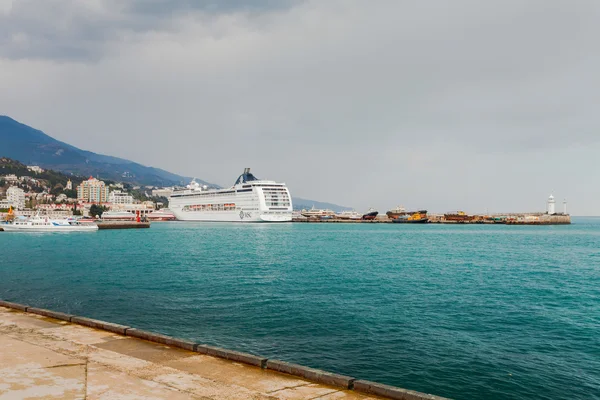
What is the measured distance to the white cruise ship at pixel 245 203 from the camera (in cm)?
11806

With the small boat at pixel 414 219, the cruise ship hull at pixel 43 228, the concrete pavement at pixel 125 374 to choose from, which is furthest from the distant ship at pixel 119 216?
the concrete pavement at pixel 125 374

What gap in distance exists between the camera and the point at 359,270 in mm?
29453

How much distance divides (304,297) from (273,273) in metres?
7.95

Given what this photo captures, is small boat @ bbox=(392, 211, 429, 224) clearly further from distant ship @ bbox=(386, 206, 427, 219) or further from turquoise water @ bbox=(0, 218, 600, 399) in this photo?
turquoise water @ bbox=(0, 218, 600, 399)

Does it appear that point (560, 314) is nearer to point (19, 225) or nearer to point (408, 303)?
point (408, 303)

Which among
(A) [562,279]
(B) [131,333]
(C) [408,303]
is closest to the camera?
(B) [131,333]

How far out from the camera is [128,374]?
7668 millimetres

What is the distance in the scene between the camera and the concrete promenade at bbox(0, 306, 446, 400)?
6.80 meters

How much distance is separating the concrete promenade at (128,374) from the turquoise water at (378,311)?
3397mm

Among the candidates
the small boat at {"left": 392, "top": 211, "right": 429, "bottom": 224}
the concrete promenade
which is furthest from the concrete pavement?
the small boat at {"left": 392, "top": 211, "right": 429, "bottom": 224}

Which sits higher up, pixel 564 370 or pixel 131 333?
pixel 131 333

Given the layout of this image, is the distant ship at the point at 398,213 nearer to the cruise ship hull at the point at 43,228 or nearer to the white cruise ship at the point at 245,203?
the white cruise ship at the point at 245,203

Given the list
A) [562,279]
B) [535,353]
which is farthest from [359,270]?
[535,353]

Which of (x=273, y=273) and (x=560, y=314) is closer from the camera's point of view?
(x=560, y=314)
